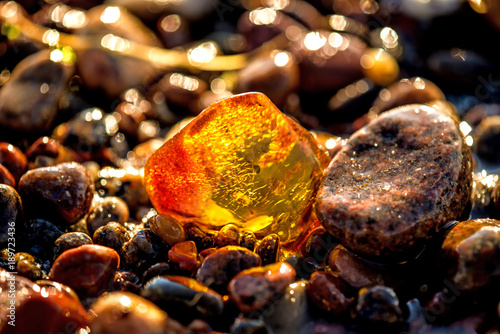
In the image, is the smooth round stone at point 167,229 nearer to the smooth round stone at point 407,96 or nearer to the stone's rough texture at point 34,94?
the stone's rough texture at point 34,94

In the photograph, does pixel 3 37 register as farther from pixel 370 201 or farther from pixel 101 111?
pixel 370 201

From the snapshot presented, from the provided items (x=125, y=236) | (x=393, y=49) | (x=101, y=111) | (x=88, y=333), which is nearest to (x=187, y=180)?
(x=125, y=236)

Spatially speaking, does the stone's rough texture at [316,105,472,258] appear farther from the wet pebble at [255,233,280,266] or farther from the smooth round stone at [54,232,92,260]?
the smooth round stone at [54,232,92,260]

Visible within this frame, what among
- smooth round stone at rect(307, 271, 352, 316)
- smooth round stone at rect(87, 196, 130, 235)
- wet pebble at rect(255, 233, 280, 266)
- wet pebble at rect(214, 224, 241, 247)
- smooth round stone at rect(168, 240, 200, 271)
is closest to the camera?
smooth round stone at rect(307, 271, 352, 316)

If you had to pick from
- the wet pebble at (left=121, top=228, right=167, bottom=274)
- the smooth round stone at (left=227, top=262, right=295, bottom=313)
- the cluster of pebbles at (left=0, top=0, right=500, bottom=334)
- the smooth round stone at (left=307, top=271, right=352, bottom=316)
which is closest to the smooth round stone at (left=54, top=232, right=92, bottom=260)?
the cluster of pebbles at (left=0, top=0, right=500, bottom=334)

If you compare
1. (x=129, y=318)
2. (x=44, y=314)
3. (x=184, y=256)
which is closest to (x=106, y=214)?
(x=184, y=256)
